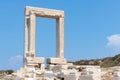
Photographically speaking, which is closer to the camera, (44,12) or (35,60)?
(35,60)

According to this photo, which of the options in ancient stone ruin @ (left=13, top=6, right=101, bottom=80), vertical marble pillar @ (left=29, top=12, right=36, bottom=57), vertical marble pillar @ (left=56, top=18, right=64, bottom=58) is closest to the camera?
ancient stone ruin @ (left=13, top=6, right=101, bottom=80)

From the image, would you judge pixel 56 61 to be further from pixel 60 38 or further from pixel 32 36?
pixel 32 36

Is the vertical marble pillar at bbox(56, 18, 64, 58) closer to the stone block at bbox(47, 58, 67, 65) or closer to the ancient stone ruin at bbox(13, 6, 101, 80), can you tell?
the ancient stone ruin at bbox(13, 6, 101, 80)

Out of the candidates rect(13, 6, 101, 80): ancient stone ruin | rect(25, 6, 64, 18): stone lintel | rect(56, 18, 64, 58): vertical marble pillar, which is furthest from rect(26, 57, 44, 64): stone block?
rect(25, 6, 64, 18): stone lintel

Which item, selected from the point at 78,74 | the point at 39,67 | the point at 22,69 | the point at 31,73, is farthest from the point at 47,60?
the point at 78,74

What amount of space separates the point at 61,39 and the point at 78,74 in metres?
9.07

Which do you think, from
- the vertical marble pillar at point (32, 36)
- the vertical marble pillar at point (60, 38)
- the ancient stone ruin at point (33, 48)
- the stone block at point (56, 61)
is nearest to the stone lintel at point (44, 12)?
the ancient stone ruin at point (33, 48)

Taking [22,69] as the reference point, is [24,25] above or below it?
above

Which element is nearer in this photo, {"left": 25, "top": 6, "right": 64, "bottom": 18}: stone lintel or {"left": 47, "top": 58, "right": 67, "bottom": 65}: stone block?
{"left": 47, "top": 58, "right": 67, "bottom": 65}: stone block

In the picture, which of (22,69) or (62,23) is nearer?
(22,69)

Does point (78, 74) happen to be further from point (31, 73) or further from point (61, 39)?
point (61, 39)

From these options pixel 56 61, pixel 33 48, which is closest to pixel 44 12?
pixel 33 48

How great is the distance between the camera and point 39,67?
27.3 metres

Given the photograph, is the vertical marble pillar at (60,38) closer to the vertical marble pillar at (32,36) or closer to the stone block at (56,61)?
the stone block at (56,61)
